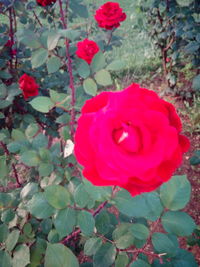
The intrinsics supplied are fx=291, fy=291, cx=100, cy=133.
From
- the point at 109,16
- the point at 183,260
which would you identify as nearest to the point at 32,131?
the point at 183,260

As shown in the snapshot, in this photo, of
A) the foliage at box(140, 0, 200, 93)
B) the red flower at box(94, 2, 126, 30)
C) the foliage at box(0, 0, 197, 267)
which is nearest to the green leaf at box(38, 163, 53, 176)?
the foliage at box(0, 0, 197, 267)

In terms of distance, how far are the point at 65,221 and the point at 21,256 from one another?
0.18 metres

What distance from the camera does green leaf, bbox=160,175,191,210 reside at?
65 centimetres

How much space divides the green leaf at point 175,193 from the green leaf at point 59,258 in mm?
235

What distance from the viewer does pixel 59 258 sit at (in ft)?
1.98

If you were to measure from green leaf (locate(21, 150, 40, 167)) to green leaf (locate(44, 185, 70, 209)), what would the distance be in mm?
157

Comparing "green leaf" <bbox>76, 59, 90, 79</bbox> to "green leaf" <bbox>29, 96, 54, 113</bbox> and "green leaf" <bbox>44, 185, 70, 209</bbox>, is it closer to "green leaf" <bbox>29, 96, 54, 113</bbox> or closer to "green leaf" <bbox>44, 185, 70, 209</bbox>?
"green leaf" <bbox>29, 96, 54, 113</bbox>

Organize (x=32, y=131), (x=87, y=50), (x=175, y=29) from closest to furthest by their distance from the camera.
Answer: (x=32, y=131), (x=87, y=50), (x=175, y=29)

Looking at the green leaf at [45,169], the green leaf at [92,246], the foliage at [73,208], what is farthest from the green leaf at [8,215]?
the green leaf at [92,246]

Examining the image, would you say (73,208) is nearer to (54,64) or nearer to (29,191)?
(29,191)

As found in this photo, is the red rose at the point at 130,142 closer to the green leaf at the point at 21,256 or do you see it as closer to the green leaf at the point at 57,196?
the green leaf at the point at 57,196

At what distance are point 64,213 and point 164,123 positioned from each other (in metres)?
0.34

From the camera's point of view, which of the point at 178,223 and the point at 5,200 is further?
the point at 5,200

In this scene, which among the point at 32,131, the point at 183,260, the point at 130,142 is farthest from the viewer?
the point at 32,131
